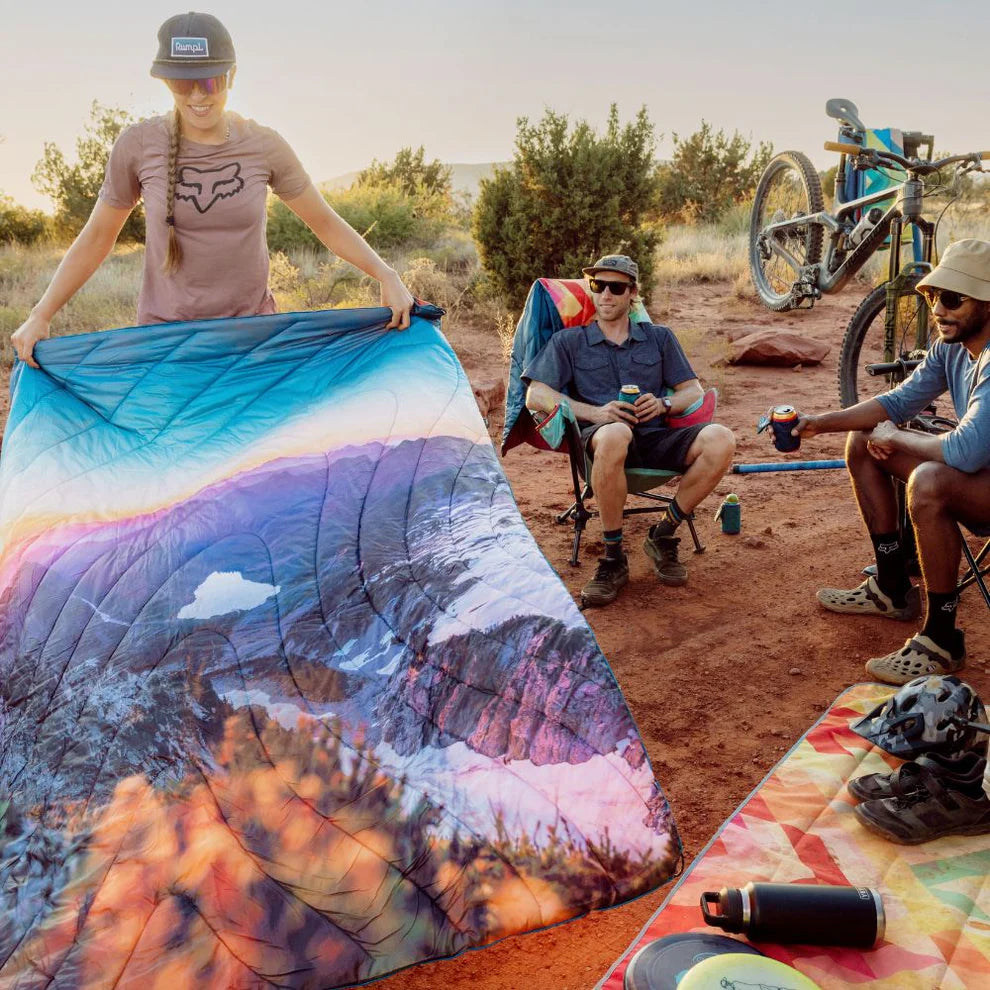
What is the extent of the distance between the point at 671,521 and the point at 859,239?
8.77ft

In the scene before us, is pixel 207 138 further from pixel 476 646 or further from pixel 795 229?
pixel 795 229

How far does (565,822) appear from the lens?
2.06 meters

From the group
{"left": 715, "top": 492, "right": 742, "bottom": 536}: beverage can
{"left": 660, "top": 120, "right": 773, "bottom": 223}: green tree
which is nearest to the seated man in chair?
{"left": 715, "top": 492, "right": 742, "bottom": 536}: beverage can

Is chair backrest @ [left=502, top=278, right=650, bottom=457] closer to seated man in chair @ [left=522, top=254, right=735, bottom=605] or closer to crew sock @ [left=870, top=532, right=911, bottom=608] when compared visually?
seated man in chair @ [left=522, top=254, right=735, bottom=605]

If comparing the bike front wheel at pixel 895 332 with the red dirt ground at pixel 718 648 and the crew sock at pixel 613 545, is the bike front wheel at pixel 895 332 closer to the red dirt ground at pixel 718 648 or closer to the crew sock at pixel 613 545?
the red dirt ground at pixel 718 648

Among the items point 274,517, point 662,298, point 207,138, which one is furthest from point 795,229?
A: point 274,517

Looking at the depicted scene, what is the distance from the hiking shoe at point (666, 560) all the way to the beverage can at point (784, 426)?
81cm

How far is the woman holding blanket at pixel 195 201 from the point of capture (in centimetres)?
304

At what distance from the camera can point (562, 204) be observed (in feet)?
34.5

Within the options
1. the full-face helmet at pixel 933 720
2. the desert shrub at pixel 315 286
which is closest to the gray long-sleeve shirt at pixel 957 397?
the full-face helmet at pixel 933 720

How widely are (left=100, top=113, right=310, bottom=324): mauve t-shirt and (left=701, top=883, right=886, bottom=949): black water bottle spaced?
237cm

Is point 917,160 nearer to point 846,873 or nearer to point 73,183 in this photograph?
point 846,873

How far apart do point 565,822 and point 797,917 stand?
49 centimetres

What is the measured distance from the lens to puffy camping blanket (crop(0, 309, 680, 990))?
1.91 meters
